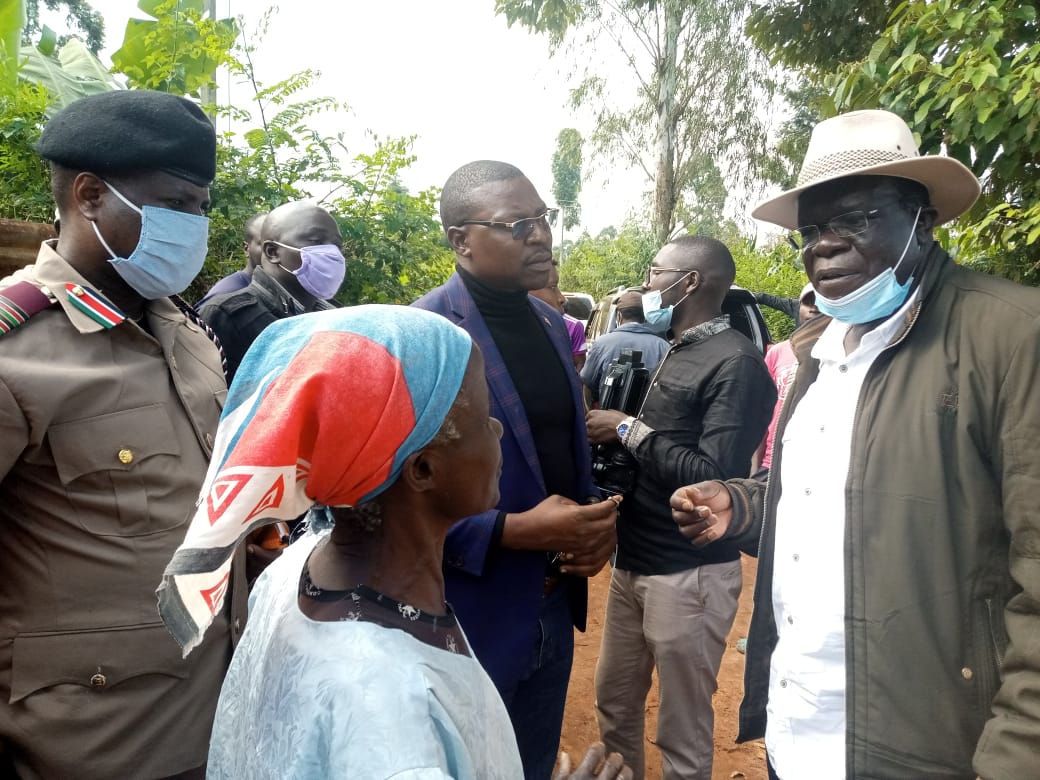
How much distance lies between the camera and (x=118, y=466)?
1.68 m

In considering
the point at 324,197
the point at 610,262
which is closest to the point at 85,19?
the point at 610,262

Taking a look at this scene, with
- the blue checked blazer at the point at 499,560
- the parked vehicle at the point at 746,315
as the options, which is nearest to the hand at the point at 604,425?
the blue checked blazer at the point at 499,560

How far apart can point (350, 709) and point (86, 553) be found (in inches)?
40.0

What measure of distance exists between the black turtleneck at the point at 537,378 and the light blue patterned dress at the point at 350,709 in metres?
1.21

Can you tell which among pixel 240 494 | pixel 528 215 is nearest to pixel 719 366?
pixel 528 215

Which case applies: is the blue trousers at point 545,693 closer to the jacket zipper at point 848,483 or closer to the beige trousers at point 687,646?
the beige trousers at point 687,646

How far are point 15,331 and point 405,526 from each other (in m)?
1.05

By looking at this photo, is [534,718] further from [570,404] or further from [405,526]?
[405,526]

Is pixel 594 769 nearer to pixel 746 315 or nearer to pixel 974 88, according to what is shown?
pixel 974 88

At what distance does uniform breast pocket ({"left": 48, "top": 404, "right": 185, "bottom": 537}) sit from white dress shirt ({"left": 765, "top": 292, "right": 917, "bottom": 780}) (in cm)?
156

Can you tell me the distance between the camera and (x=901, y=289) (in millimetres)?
1833

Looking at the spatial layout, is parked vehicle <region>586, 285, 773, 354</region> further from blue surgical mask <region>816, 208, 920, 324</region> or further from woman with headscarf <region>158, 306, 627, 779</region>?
woman with headscarf <region>158, 306, 627, 779</region>

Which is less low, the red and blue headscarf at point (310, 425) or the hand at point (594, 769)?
the red and blue headscarf at point (310, 425)

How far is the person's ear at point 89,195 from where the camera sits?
72.1 inches
